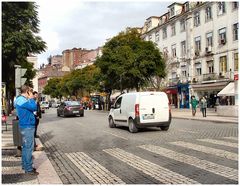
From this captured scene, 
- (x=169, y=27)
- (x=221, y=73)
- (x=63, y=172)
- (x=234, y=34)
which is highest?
(x=169, y=27)

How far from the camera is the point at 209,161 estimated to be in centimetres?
836

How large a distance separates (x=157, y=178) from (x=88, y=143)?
589cm

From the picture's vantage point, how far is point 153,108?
1576 cm

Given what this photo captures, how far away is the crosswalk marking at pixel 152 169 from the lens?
6.65 meters

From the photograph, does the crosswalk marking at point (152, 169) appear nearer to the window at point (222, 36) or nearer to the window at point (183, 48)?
the window at point (222, 36)

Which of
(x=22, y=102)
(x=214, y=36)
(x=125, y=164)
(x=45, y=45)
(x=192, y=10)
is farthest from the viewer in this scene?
(x=192, y=10)

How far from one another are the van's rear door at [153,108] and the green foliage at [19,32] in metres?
8.88

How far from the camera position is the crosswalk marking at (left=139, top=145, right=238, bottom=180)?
7094 mm

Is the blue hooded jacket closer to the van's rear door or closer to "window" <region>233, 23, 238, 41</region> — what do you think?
the van's rear door

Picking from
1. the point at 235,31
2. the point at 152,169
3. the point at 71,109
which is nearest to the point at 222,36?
the point at 235,31

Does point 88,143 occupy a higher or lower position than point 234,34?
lower

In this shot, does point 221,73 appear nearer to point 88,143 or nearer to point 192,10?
point 192,10

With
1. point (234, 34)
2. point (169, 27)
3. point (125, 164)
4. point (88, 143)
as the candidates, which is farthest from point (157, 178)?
point (169, 27)

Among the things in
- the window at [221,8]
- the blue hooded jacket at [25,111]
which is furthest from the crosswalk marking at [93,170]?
the window at [221,8]
